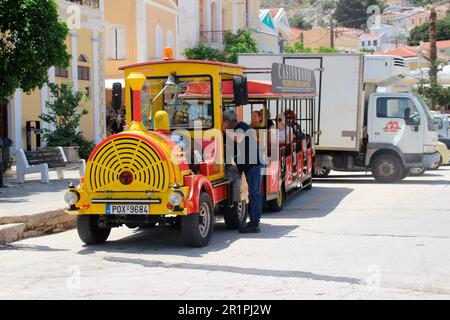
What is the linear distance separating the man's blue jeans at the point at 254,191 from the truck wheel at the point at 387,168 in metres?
9.13

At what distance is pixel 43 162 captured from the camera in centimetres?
1841

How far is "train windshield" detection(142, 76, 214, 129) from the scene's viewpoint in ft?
37.4

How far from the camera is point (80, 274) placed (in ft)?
28.6

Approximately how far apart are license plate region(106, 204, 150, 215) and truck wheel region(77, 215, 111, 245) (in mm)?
492

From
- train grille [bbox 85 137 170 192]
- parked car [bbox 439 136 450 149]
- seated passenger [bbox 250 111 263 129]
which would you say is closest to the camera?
train grille [bbox 85 137 170 192]

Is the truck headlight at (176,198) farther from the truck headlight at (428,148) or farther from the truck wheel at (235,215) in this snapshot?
the truck headlight at (428,148)

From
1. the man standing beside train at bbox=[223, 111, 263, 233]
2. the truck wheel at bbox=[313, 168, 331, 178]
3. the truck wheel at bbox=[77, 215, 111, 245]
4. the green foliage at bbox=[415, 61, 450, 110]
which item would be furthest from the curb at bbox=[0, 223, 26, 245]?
the green foliage at bbox=[415, 61, 450, 110]

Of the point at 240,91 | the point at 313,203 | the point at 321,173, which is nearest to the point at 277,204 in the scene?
the point at 313,203

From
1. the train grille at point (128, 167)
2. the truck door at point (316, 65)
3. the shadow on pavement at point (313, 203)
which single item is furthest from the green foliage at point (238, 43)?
the train grille at point (128, 167)

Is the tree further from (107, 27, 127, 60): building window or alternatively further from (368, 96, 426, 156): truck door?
(368, 96, 426, 156): truck door

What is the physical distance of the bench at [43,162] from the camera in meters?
17.7

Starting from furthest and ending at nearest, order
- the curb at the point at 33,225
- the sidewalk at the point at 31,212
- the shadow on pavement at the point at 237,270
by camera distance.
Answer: the sidewalk at the point at 31,212 → the curb at the point at 33,225 → the shadow on pavement at the point at 237,270

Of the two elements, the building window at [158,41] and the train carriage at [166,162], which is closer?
the train carriage at [166,162]

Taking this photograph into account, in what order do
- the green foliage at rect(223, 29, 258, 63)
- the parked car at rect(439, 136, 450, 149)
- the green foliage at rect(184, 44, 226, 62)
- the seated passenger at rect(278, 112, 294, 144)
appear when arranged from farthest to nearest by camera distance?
1. the green foliage at rect(223, 29, 258, 63)
2. the green foliage at rect(184, 44, 226, 62)
3. the parked car at rect(439, 136, 450, 149)
4. the seated passenger at rect(278, 112, 294, 144)
